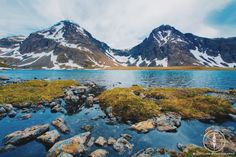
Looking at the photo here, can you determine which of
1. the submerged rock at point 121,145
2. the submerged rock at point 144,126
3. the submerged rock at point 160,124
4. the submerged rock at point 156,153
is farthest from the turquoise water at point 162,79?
the submerged rock at point 156,153

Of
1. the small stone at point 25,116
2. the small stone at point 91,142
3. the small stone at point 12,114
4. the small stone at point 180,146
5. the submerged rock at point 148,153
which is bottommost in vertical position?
the small stone at point 180,146

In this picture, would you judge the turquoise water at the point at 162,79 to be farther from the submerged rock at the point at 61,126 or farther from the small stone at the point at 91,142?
the small stone at the point at 91,142

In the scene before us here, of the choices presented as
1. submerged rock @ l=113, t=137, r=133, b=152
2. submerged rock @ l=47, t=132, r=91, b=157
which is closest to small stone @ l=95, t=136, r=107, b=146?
submerged rock @ l=113, t=137, r=133, b=152

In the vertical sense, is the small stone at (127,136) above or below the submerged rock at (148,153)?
below

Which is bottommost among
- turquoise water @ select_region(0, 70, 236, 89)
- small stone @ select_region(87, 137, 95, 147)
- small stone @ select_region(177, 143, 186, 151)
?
turquoise water @ select_region(0, 70, 236, 89)

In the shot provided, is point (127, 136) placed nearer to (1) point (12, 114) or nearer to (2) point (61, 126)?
(2) point (61, 126)

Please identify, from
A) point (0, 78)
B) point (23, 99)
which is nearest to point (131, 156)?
point (23, 99)

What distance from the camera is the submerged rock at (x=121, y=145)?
53.9ft

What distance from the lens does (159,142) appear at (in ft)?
59.9

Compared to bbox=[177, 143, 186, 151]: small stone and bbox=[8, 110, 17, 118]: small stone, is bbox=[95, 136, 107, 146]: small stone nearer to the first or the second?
bbox=[177, 143, 186, 151]: small stone

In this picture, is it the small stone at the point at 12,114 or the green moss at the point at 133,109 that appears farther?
the small stone at the point at 12,114

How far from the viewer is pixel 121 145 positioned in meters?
16.9

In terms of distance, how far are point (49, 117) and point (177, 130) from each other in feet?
55.6

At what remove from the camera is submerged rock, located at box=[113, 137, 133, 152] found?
16438 millimetres
